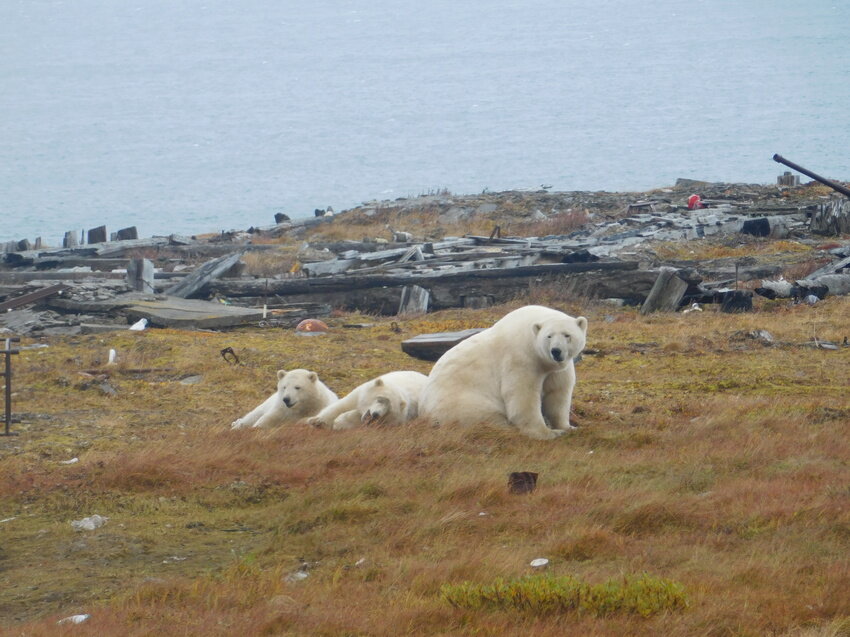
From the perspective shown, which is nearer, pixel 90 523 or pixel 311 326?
pixel 90 523

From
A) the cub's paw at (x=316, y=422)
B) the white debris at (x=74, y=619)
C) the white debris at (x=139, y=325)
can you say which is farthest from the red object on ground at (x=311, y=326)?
the white debris at (x=74, y=619)

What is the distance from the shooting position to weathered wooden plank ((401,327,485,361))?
609 inches

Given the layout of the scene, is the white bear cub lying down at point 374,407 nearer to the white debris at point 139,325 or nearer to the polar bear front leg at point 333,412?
the polar bear front leg at point 333,412

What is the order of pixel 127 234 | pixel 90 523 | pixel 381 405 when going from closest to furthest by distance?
pixel 90 523
pixel 381 405
pixel 127 234

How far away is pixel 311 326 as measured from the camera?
61.5 feet

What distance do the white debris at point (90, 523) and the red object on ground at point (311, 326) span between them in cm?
1040

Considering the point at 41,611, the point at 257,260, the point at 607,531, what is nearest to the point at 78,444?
the point at 41,611

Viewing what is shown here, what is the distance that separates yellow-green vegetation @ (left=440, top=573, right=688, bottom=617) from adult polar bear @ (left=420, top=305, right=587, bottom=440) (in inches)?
168

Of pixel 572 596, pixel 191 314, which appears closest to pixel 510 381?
pixel 572 596

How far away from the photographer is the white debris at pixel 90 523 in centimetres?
812

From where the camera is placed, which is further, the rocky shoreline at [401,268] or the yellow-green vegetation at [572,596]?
the rocky shoreline at [401,268]

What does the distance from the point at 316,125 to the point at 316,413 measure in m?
191

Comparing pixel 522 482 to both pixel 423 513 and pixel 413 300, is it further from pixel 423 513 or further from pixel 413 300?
pixel 413 300

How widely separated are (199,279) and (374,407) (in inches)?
486
